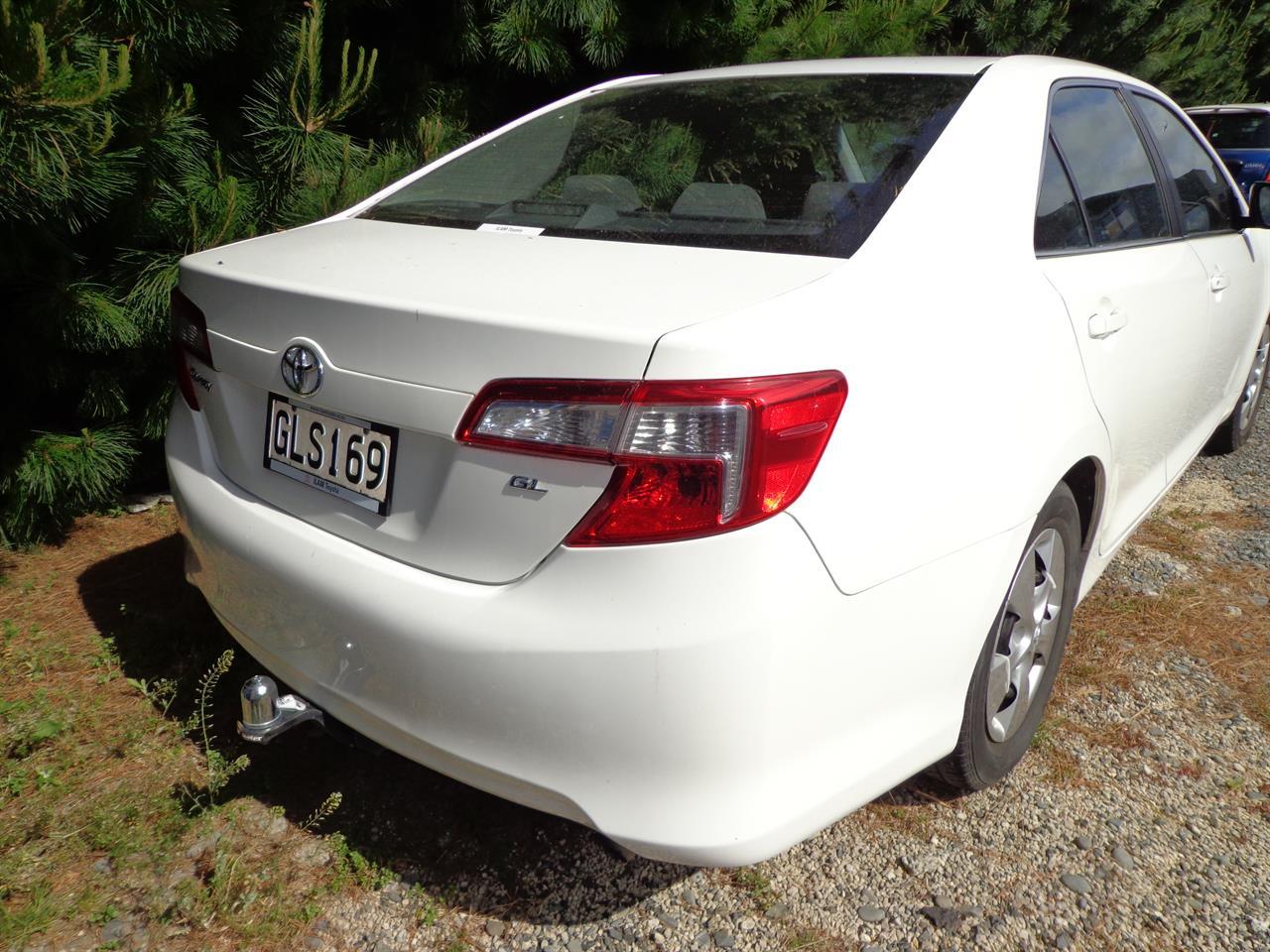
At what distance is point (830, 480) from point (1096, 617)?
202 centimetres

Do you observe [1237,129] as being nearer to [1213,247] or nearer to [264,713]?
[1213,247]

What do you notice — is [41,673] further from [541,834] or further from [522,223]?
[522,223]

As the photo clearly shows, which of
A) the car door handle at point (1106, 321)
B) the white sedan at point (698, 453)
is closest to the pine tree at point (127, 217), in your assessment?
the white sedan at point (698, 453)

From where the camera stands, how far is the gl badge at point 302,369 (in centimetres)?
178

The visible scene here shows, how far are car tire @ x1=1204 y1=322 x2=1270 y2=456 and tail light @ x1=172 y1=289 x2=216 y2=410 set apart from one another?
13.4 feet

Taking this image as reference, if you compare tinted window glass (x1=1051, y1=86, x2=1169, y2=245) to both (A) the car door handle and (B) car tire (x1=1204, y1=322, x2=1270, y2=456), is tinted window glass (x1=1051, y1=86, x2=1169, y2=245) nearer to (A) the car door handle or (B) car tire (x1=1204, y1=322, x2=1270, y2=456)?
(A) the car door handle

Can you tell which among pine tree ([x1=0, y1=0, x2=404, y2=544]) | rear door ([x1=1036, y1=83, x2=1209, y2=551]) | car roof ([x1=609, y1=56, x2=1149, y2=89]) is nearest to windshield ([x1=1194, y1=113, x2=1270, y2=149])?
rear door ([x1=1036, y1=83, x2=1209, y2=551])

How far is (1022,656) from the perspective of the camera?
7.33 ft

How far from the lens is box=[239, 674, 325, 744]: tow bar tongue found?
6.22 ft

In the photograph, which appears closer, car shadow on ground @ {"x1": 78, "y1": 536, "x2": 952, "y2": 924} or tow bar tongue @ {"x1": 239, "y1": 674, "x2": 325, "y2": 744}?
tow bar tongue @ {"x1": 239, "y1": 674, "x2": 325, "y2": 744}

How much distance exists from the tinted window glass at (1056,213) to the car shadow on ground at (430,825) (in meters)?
1.50

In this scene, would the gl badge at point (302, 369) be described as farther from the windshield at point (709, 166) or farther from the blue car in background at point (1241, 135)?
the blue car in background at point (1241, 135)

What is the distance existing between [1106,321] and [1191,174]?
1474 mm

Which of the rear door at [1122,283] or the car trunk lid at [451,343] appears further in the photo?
the rear door at [1122,283]
